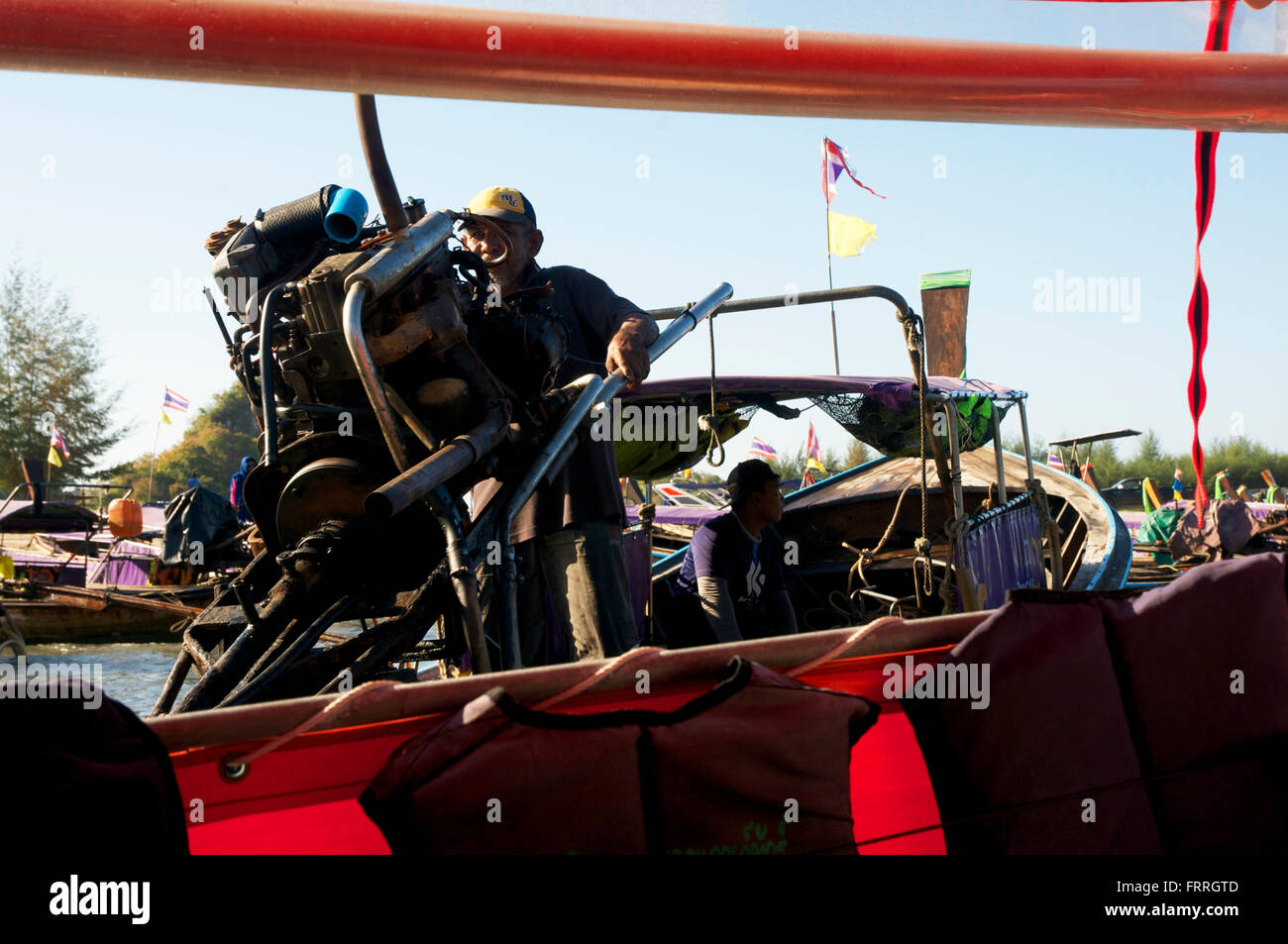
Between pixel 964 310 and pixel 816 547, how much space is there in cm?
255

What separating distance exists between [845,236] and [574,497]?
56.2 ft

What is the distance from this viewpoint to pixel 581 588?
3.22 m

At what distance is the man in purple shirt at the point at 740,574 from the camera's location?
461 cm

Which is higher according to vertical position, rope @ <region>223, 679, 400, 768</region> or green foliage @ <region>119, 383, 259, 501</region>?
green foliage @ <region>119, 383, 259, 501</region>

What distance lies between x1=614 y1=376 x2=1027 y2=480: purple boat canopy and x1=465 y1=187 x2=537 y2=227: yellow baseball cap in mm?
1884

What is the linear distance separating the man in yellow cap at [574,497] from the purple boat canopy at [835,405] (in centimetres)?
175

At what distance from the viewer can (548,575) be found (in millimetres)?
3365

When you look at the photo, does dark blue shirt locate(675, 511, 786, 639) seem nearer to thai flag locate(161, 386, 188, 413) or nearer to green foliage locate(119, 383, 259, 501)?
thai flag locate(161, 386, 188, 413)

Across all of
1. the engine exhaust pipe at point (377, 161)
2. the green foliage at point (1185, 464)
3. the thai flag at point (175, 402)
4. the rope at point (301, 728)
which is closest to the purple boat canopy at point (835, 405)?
the engine exhaust pipe at point (377, 161)

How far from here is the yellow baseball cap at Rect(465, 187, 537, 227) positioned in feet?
11.5

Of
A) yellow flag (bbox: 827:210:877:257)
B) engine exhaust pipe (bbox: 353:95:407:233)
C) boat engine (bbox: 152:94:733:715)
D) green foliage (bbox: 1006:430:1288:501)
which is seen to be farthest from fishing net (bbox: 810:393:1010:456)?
green foliage (bbox: 1006:430:1288:501)

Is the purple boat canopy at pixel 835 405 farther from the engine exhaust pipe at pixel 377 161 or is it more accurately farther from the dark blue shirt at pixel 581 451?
the engine exhaust pipe at pixel 377 161

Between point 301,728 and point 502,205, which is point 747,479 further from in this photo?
point 301,728
